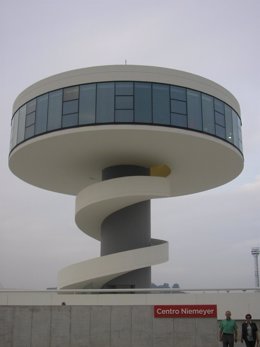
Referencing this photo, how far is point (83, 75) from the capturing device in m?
25.0

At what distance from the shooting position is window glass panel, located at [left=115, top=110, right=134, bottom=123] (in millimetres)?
24562

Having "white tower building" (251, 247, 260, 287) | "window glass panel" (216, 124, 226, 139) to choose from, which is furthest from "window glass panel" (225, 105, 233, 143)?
"white tower building" (251, 247, 260, 287)

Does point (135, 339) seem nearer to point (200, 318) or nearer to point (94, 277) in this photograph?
point (200, 318)

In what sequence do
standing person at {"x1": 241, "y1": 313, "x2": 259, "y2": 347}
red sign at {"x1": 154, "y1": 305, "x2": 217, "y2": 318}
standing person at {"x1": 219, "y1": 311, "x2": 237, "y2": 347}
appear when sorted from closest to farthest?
standing person at {"x1": 241, "y1": 313, "x2": 259, "y2": 347}, standing person at {"x1": 219, "y1": 311, "x2": 237, "y2": 347}, red sign at {"x1": 154, "y1": 305, "x2": 217, "y2": 318}

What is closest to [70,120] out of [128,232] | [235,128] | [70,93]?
[70,93]

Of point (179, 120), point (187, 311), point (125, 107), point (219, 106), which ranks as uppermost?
point (219, 106)

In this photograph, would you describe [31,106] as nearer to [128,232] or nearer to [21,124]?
[21,124]

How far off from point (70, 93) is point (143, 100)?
372 cm

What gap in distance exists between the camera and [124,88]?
978 inches

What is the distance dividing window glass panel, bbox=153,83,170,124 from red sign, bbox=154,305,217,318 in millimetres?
10552

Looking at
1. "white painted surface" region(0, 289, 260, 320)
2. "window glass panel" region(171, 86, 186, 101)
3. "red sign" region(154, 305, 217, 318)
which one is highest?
"window glass panel" region(171, 86, 186, 101)

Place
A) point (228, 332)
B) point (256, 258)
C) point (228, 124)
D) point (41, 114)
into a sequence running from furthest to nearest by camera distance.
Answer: point (256, 258) < point (228, 124) < point (41, 114) < point (228, 332)

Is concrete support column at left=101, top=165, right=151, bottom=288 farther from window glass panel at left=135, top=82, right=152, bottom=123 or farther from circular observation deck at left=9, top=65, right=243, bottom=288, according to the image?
window glass panel at left=135, top=82, right=152, bottom=123

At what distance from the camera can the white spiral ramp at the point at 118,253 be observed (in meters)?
25.9
